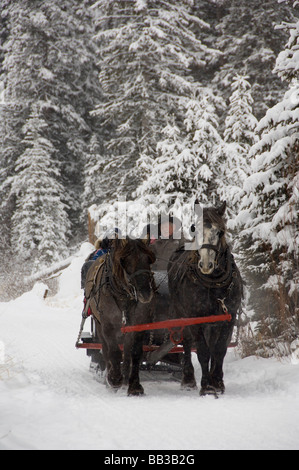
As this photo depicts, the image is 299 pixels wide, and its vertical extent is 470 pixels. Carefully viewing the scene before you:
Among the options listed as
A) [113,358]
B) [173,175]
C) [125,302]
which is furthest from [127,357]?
[173,175]

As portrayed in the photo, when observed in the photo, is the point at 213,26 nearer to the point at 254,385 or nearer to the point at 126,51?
the point at 126,51

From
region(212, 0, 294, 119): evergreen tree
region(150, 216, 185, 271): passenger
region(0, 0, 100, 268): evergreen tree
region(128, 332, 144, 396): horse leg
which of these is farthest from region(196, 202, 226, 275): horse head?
region(0, 0, 100, 268): evergreen tree

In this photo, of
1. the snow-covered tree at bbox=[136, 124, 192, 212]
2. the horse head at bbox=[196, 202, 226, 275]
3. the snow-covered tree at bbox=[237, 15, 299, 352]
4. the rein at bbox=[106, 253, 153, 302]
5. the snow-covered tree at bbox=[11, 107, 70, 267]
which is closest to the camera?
the horse head at bbox=[196, 202, 226, 275]

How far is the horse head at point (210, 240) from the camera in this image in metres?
4.89

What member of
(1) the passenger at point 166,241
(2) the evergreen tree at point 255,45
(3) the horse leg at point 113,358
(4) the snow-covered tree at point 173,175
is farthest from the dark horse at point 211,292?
(2) the evergreen tree at point 255,45

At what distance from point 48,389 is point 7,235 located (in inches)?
849

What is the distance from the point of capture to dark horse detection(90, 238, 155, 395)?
5.11 metres

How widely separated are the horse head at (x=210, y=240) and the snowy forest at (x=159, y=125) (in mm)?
1528

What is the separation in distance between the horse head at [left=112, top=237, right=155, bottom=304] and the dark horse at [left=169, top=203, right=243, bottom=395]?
0.52 meters

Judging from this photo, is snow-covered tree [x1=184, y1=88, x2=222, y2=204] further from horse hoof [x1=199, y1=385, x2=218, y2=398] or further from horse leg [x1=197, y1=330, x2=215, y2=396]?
horse hoof [x1=199, y1=385, x2=218, y2=398]

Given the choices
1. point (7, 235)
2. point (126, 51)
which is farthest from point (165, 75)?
point (7, 235)

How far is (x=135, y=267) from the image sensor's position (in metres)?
5.11

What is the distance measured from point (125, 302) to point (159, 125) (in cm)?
1443

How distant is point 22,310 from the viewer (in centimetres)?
1501
